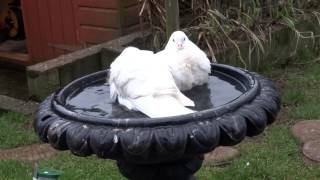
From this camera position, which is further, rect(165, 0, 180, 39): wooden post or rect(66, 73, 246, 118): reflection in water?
rect(165, 0, 180, 39): wooden post

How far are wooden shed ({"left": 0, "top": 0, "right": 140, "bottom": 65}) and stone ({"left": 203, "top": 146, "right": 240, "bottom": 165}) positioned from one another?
2.24 metres

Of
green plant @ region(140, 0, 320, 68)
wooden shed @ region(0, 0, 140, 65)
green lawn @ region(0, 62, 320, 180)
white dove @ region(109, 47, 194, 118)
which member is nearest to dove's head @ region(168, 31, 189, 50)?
white dove @ region(109, 47, 194, 118)

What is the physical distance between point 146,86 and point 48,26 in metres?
4.67

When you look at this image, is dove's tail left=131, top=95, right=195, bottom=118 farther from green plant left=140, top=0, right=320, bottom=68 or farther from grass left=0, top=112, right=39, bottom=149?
green plant left=140, top=0, right=320, bottom=68

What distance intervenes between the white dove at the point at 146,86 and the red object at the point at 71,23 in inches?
141

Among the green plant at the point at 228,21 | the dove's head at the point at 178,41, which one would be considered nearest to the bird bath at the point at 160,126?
the dove's head at the point at 178,41

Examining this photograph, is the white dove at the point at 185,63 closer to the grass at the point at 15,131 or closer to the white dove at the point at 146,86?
the white dove at the point at 146,86

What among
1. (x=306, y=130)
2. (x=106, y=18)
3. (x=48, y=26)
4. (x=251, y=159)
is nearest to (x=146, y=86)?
(x=251, y=159)

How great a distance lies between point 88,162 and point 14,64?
3.67m

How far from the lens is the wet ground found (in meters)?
6.93

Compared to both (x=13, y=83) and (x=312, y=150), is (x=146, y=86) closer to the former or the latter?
(x=312, y=150)

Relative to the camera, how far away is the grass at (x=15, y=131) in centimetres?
504

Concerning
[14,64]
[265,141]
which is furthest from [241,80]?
[14,64]

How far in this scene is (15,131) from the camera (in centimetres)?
525
